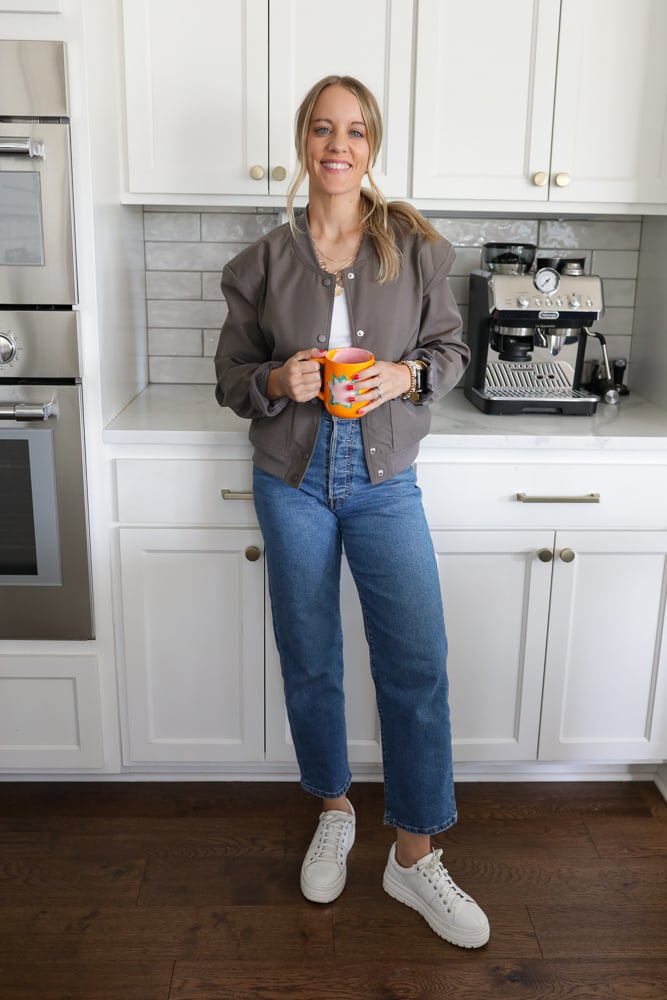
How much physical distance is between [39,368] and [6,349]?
0.24 feet

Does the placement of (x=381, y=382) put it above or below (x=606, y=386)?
above

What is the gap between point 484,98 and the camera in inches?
82.4

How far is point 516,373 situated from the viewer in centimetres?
226

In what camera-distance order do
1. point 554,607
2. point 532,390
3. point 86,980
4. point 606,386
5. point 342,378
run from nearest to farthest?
point 342,378
point 86,980
point 554,607
point 532,390
point 606,386

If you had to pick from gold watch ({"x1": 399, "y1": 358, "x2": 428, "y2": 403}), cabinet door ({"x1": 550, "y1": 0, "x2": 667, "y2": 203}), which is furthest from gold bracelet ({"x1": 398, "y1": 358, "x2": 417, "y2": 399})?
cabinet door ({"x1": 550, "y1": 0, "x2": 667, "y2": 203})

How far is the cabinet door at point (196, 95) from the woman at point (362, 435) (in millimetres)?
474

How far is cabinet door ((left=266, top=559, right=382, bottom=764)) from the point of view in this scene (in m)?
2.07

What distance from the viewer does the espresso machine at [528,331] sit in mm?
2109

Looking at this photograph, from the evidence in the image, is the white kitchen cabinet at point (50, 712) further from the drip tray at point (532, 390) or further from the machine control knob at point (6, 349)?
the drip tray at point (532, 390)

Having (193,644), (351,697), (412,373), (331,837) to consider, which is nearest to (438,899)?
(331,837)

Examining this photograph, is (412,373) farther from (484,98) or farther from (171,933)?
(171,933)

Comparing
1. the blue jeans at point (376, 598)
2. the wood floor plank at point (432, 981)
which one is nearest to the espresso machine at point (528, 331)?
the blue jeans at point (376, 598)

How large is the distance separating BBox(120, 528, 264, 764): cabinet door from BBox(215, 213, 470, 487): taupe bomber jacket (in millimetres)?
373

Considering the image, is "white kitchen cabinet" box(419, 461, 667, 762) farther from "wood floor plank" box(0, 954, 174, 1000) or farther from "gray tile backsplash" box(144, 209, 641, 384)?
"wood floor plank" box(0, 954, 174, 1000)
